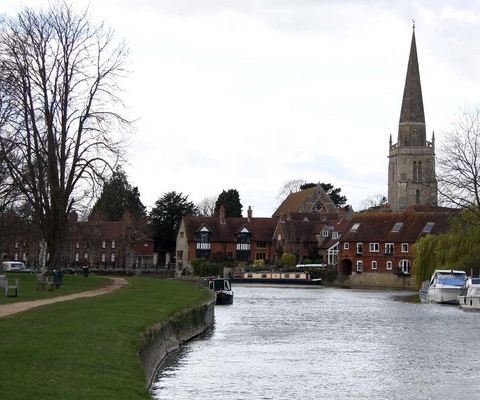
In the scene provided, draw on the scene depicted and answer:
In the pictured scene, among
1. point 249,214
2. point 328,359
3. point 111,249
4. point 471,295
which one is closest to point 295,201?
point 249,214

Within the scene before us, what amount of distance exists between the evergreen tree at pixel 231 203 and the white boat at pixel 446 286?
9204 cm

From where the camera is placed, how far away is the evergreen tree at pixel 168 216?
146625mm

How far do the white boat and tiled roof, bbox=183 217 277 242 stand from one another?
69511mm

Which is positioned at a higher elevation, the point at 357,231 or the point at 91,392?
the point at 357,231

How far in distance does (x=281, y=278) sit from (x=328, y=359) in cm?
7582

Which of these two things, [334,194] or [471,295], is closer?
[471,295]

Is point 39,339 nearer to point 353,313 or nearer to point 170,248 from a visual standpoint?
point 353,313

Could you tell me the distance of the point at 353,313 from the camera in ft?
175

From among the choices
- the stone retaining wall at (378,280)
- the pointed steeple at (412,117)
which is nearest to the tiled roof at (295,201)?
the pointed steeple at (412,117)

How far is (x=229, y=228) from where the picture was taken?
136 meters

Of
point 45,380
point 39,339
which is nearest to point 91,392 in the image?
point 45,380

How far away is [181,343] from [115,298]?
5589 mm

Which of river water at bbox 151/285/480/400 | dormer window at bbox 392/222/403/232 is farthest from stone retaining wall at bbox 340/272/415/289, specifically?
river water at bbox 151/285/480/400

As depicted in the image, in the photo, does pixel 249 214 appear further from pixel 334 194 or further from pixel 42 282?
pixel 42 282
